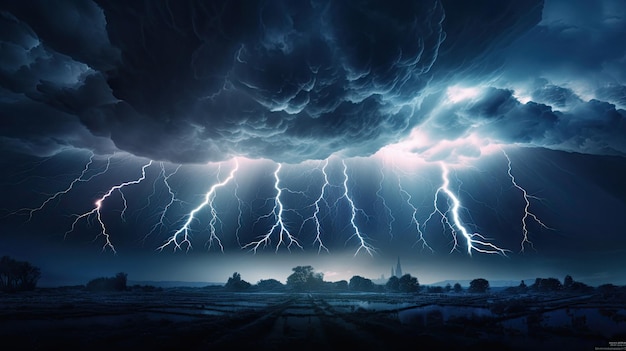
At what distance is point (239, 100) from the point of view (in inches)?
688

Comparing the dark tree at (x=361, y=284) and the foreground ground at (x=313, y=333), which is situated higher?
the foreground ground at (x=313, y=333)

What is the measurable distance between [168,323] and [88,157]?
52.1ft

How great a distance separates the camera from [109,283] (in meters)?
52.8

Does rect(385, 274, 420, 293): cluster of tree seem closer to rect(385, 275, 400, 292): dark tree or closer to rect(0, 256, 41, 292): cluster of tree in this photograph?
rect(385, 275, 400, 292): dark tree

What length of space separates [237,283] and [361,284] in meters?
29.8

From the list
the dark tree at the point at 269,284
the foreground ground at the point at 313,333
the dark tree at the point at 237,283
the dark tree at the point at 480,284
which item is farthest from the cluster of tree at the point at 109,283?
the dark tree at the point at 480,284

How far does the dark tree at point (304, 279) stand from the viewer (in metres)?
71.0

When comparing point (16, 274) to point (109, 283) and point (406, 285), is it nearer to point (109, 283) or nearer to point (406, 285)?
point (109, 283)

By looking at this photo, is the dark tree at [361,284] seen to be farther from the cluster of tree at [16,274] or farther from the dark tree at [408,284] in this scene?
the cluster of tree at [16,274]

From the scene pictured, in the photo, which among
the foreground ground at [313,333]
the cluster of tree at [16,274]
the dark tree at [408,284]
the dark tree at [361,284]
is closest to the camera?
the foreground ground at [313,333]

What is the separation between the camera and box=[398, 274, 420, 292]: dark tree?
56750 mm

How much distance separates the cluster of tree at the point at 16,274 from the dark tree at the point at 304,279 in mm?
48307

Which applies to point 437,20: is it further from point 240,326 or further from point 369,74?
point 240,326

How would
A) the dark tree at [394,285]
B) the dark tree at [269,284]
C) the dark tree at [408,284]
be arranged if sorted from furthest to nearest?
the dark tree at [269,284]
the dark tree at [394,285]
the dark tree at [408,284]
